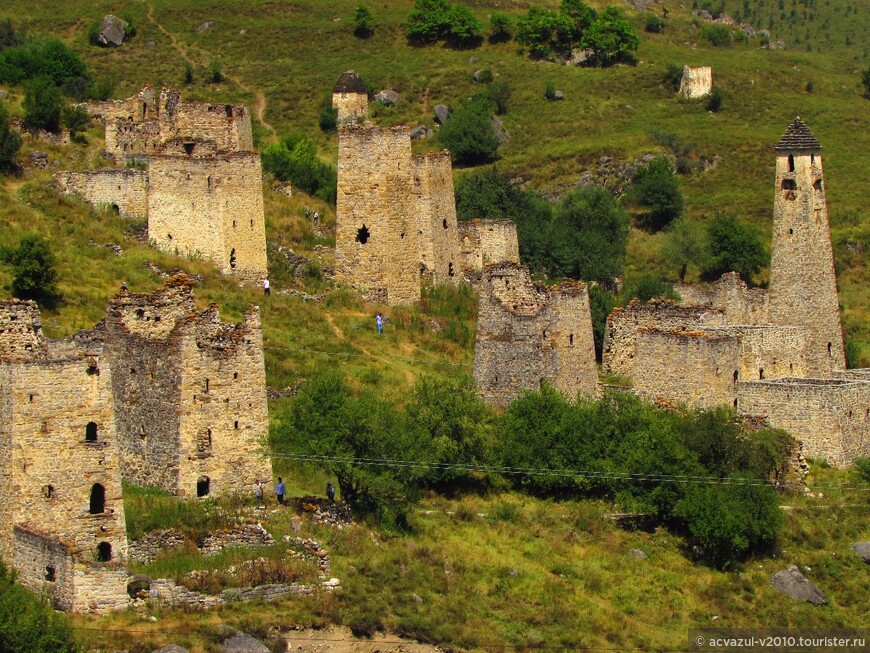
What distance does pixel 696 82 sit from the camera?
99.6 meters

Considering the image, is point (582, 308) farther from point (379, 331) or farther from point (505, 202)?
point (505, 202)

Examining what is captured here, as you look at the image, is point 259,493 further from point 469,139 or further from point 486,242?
point 469,139

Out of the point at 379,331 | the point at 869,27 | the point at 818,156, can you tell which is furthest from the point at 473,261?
the point at 869,27

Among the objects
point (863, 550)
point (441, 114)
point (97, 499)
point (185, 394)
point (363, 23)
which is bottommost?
point (863, 550)

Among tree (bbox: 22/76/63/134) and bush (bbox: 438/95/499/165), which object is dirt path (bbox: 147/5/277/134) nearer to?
bush (bbox: 438/95/499/165)

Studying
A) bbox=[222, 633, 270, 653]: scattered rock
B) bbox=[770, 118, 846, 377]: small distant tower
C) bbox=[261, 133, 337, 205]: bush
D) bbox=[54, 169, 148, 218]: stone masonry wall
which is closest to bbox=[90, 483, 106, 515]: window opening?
bbox=[222, 633, 270, 653]: scattered rock

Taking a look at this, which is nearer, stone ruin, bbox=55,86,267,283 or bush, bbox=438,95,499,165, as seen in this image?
stone ruin, bbox=55,86,267,283

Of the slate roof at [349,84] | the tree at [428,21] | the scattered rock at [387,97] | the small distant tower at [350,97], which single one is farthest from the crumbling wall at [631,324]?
the tree at [428,21]

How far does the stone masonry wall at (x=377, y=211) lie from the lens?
50938 mm

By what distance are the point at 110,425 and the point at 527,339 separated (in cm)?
1444

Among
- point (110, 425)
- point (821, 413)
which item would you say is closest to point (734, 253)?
point (821, 413)

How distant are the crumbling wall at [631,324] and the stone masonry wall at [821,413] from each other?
12.4 feet

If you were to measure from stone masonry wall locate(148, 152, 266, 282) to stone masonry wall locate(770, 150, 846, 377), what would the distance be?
13734 mm

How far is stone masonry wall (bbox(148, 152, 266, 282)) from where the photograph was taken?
4847 centimetres
